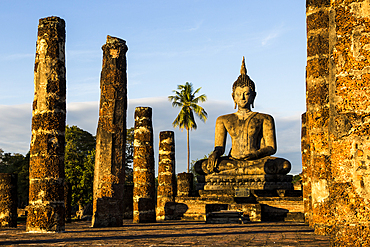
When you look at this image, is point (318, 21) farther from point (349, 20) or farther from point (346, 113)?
point (346, 113)

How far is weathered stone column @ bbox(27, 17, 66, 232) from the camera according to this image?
1060 centimetres

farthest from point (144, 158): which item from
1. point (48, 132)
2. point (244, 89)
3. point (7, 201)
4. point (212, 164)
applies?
point (48, 132)

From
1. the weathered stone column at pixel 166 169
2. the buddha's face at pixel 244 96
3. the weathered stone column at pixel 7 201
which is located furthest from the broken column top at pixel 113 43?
the buddha's face at pixel 244 96

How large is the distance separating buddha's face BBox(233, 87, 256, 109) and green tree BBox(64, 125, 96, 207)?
15496 mm

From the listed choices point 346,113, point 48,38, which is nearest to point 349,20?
point 346,113

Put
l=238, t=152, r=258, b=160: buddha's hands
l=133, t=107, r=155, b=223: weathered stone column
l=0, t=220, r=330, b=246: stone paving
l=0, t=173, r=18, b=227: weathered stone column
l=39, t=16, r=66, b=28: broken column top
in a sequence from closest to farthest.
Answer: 1. l=0, t=220, r=330, b=246: stone paving
2. l=39, t=16, r=66, b=28: broken column top
3. l=0, t=173, r=18, b=227: weathered stone column
4. l=133, t=107, r=155, b=223: weathered stone column
5. l=238, t=152, r=258, b=160: buddha's hands

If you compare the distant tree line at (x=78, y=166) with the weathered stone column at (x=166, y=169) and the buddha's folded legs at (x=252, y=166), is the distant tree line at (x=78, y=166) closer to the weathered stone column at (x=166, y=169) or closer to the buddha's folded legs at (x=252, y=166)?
the weathered stone column at (x=166, y=169)

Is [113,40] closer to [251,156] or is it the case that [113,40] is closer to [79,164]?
[251,156]

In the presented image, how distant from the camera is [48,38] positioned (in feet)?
36.5

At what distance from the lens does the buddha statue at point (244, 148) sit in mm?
18547

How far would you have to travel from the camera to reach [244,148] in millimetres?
20141

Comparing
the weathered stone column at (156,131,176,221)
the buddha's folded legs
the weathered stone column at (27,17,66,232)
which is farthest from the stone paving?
the weathered stone column at (156,131,176,221)

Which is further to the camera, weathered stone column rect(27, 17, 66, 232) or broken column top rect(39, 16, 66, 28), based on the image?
Answer: broken column top rect(39, 16, 66, 28)

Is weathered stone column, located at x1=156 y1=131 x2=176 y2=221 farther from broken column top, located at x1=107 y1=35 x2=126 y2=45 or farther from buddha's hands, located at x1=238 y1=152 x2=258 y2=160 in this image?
broken column top, located at x1=107 y1=35 x2=126 y2=45
